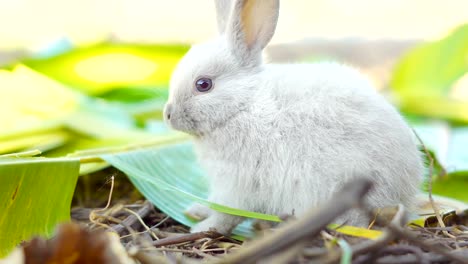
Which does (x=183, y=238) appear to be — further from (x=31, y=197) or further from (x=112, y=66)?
(x=112, y=66)

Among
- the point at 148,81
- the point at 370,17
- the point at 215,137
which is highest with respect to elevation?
the point at 370,17

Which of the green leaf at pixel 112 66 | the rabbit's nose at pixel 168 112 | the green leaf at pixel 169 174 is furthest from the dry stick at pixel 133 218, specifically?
the green leaf at pixel 112 66

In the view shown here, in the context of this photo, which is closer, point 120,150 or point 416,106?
point 120,150

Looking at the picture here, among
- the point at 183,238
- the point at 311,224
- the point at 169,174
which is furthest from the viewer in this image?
the point at 169,174

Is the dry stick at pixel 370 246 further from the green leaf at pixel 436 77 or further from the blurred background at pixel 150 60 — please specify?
the green leaf at pixel 436 77

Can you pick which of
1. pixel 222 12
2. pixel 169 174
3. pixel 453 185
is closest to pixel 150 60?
pixel 169 174

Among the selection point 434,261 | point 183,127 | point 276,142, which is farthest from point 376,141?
point 183,127

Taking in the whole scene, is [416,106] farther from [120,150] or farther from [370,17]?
[370,17]
